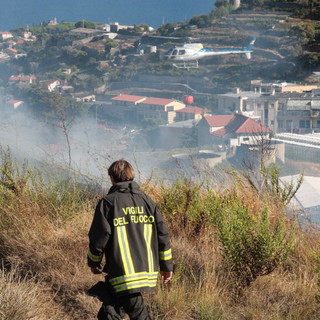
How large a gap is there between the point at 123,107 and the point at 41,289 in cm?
4112

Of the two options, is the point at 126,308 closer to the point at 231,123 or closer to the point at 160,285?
the point at 160,285

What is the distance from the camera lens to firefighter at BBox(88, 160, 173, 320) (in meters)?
1.77

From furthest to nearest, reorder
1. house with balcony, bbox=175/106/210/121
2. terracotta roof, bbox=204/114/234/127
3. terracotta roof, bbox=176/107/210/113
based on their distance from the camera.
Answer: terracotta roof, bbox=176/107/210/113, house with balcony, bbox=175/106/210/121, terracotta roof, bbox=204/114/234/127

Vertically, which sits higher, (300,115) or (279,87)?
(279,87)

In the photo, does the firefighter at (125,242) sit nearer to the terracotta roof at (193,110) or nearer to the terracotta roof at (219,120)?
the terracotta roof at (219,120)

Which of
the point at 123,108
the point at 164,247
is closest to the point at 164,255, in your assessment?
the point at 164,247

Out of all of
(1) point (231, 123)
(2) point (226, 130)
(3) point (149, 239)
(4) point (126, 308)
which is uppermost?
(3) point (149, 239)

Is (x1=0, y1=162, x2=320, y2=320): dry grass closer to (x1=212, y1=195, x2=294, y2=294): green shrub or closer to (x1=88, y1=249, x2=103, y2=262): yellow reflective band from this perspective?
(x1=212, y1=195, x2=294, y2=294): green shrub

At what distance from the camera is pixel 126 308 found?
1.82 m

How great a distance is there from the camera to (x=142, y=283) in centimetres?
180

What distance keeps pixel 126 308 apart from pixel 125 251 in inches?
8.4

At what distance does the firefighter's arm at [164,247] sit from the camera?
72.2 inches

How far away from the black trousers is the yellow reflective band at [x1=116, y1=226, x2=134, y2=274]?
106mm

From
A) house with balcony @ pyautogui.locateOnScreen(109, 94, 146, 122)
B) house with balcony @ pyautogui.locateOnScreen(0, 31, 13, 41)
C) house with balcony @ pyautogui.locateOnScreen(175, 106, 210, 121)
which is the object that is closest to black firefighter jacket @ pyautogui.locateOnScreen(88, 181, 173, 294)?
house with balcony @ pyautogui.locateOnScreen(175, 106, 210, 121)
